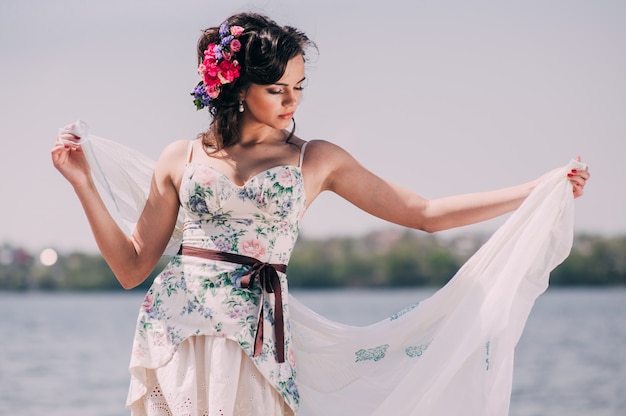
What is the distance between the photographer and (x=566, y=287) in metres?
31.5

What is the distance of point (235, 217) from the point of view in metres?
2.48

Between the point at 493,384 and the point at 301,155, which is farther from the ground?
the point at 301,155

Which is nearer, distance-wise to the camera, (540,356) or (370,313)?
(540,356)

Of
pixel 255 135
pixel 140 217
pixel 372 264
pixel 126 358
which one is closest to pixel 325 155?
pixel 255 135

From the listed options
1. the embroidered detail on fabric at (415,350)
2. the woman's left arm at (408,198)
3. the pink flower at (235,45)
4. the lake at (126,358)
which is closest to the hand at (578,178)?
the woman's left arm at (408,198)

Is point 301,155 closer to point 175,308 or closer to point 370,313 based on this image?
point 175,308

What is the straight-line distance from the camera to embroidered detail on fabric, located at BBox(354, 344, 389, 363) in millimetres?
2670

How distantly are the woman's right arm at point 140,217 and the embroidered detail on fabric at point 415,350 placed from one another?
2.37 ft

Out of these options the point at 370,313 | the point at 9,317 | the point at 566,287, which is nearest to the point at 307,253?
the point at 370,313

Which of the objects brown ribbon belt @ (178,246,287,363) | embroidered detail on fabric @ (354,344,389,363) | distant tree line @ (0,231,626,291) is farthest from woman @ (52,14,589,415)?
distant tree line @ (0,231,626,291)

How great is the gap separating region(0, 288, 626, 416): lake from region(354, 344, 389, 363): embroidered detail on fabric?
20.0 ft

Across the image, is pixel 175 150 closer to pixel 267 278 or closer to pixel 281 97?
pixel 281 97

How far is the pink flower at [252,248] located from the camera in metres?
2.46

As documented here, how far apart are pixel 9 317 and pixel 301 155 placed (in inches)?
811
